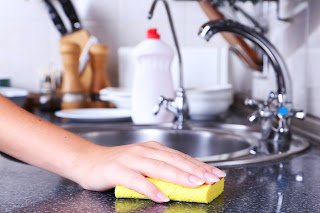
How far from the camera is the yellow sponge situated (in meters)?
0.58

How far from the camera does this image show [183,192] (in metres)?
0.58

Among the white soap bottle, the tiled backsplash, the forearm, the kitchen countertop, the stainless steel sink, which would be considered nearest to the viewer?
the kitchen countertop

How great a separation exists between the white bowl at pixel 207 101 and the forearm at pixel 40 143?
2.49ft

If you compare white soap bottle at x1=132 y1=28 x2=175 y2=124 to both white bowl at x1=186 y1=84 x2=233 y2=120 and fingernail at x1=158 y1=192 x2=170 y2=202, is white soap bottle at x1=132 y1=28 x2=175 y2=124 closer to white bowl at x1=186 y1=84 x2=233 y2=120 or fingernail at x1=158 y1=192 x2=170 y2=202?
white bowl at x1=186 y1=84 x2=233 y2=120

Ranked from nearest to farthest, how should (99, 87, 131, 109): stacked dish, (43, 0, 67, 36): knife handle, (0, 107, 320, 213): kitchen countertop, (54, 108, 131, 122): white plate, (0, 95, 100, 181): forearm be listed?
(0, 107, 320, 213): kitchen countertop < (0, 95, 100, 181): forearm < (54, 108, 131, 122): white plate < (99, 87, 131, 109): stacked dish < (43, 0, 67, 36): knife handle

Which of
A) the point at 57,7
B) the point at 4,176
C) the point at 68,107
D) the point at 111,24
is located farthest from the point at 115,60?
the point at 4,176

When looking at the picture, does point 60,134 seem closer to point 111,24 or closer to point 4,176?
point 4,176

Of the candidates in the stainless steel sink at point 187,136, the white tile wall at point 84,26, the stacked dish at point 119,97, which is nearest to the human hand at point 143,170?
the stainless steel sink at point 187,136

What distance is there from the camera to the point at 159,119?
4.29 ft

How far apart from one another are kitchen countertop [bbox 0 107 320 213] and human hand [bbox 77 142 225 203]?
2 cm

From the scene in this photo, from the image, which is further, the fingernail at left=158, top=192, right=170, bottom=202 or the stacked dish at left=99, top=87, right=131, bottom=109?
the stacked dish at left=99, top=87, right=131, bottom=109

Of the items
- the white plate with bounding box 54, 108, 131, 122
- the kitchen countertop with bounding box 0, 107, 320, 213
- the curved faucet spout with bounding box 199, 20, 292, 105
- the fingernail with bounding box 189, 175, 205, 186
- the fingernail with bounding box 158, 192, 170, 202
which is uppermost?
the curved faucet spout with bounding box 199, 20, 292, 105

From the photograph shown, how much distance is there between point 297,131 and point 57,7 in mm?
1319

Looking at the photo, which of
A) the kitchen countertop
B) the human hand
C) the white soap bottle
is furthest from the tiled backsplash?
the human hand
